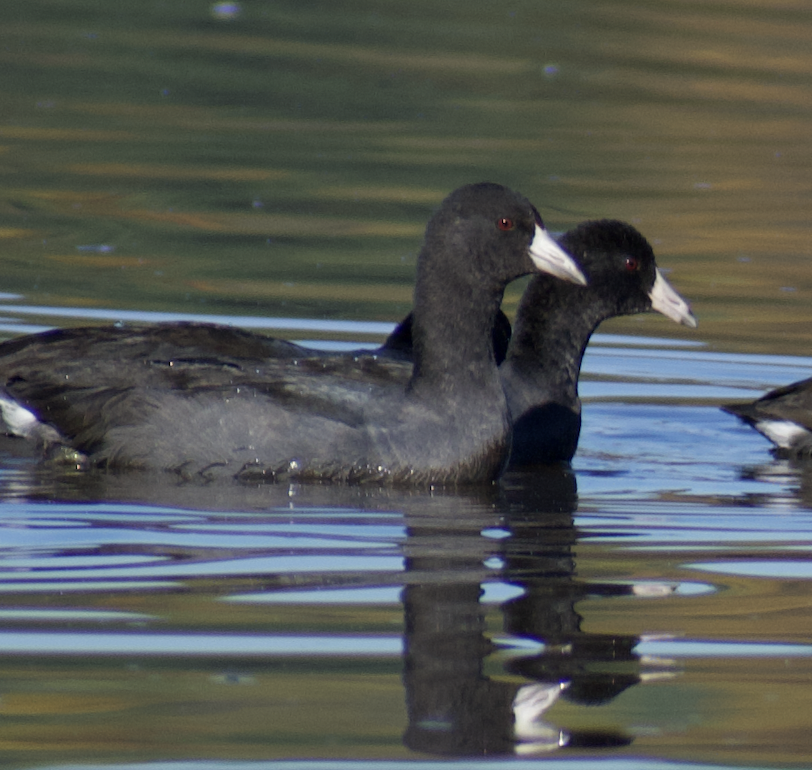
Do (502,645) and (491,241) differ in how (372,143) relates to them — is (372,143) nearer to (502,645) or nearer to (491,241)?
(491,241)

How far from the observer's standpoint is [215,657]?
5.33m

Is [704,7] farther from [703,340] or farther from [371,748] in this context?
[371,748]

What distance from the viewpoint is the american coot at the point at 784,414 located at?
29.6 feet

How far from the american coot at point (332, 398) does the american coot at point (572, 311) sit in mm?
1067

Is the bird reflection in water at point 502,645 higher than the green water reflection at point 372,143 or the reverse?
the reverse

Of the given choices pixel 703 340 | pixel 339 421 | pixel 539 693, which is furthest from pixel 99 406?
pixel 703 340

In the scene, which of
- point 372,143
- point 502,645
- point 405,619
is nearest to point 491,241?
point 405,619

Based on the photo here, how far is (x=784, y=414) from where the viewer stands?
9016 mm

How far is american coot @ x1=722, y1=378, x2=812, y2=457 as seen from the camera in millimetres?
9016

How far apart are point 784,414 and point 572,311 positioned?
1.13 m

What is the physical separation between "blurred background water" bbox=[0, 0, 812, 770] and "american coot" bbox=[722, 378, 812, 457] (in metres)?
0.17

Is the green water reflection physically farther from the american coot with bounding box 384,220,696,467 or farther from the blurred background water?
the american coot with bounding box 384,220,696,467

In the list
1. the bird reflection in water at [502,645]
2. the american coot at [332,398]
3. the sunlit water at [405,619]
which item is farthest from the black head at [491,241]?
the bird reflection in water at [502,645]

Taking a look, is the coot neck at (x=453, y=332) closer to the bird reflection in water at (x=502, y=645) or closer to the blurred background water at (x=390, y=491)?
the blurred background water at (x=390, y=491)
